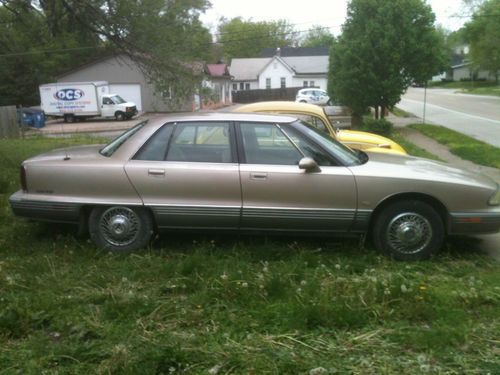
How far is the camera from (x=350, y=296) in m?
4.25

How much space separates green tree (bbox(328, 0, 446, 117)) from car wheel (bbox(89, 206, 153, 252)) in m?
16.9

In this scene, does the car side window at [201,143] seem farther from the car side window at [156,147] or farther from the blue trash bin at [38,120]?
the blue trash bin at [38,120]

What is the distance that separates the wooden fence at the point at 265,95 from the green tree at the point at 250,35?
99.2ft

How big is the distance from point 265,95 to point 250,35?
40190mm

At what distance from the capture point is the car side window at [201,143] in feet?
18.1

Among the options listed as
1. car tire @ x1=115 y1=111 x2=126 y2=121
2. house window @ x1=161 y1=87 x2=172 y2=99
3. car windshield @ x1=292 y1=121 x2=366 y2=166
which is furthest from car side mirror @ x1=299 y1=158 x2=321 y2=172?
car tire @ x1=115 y1=111 x2=126 y2=121

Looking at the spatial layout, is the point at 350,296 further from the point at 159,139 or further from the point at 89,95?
the point at 89,95

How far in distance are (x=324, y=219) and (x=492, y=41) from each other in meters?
67.7

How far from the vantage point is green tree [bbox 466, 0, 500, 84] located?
63.6 metres

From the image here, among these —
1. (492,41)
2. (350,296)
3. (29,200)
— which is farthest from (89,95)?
(492,41)

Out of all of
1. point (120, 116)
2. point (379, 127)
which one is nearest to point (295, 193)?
point (379, 127)

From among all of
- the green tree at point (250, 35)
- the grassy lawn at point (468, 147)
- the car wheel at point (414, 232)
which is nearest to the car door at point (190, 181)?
the car wheel at point (414, 232)

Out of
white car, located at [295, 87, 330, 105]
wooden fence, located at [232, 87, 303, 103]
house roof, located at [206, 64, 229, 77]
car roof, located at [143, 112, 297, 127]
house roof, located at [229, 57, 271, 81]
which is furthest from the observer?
house roof, located at [229, 57, 271, 81]

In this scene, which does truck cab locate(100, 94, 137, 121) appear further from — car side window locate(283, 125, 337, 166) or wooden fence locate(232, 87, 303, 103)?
car side window locate(283, 125, 337, 166)
